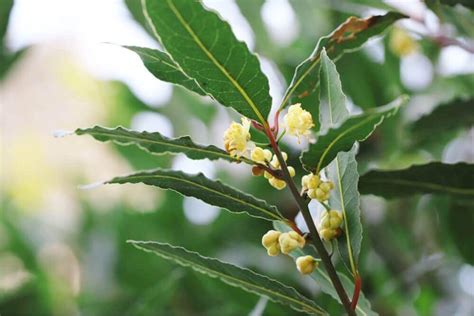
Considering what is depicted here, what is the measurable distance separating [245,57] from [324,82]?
93 mm

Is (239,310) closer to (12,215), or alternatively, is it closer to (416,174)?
(416,174)

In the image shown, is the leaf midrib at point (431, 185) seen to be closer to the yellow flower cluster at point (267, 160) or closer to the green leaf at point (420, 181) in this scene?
the green leaf at point (420, 181)

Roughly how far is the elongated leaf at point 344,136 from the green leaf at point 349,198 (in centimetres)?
4

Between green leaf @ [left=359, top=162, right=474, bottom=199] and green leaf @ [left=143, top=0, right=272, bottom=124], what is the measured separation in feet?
0.91

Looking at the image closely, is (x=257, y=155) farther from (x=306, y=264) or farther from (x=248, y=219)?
(x=248, y=219)

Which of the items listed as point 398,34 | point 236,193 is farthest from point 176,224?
point 236,193

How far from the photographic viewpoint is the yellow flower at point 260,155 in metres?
0.60

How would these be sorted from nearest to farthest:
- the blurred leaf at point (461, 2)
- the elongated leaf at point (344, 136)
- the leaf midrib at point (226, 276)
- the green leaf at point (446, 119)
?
the elongated leaf at point (344, 136) → the leaf midrib at point (226, 276) → the blurred leaf at point (461, 2) → the green leaf at point (446, 119)

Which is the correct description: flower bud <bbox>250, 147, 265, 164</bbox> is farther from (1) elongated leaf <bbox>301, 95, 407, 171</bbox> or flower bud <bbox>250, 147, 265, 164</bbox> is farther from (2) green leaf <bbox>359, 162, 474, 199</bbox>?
(2) green leaf <bbox>359, 162, 474, 199</bbox>

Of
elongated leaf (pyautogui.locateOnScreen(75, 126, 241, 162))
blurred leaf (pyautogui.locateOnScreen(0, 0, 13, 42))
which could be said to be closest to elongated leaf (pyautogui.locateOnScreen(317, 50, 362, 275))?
elongated leaf (pyautogui.locateOnScreen(75, 126, 241, 162))

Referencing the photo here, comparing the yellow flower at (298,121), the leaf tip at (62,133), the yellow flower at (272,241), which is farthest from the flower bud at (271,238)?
the leaf tip at (62,133)

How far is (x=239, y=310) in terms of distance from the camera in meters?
1.18

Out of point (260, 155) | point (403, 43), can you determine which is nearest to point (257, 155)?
point (260, 155)

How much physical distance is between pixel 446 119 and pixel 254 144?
0.51 m
